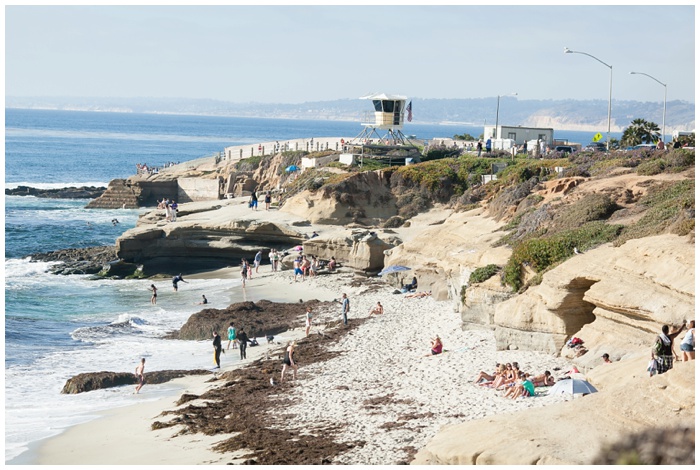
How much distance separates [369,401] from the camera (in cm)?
2050

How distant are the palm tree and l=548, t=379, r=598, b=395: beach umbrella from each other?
39.8 metres

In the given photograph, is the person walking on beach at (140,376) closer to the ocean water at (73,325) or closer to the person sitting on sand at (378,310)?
the ocean water at (73,325)

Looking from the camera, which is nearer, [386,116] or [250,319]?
[250,319]

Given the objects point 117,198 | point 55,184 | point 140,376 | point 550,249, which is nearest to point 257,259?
point 140,376

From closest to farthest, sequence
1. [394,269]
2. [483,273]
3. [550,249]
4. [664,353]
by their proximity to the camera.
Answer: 1. [664,353]
2. [550,249]
3. [483,273]
4. [394,269]

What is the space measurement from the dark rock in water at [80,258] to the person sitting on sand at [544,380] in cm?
2858

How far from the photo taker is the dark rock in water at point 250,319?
30.4 meters

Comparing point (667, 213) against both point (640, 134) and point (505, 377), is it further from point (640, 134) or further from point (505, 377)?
point (640, 134)

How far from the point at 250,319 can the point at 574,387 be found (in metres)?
15.9

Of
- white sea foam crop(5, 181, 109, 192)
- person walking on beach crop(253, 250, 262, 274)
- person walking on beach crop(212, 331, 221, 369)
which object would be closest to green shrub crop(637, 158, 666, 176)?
person walking on beach crop(212, 331, 221, 369)

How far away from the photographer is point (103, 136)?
196 metres

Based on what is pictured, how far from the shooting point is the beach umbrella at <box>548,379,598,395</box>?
1767 cm

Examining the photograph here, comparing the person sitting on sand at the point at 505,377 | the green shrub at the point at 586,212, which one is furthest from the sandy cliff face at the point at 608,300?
the green shrub at the point at 586,212

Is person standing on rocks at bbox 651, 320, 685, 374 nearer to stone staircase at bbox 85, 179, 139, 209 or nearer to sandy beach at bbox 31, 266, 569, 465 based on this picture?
sandy beach at bbox 31, 266, 569, 465
